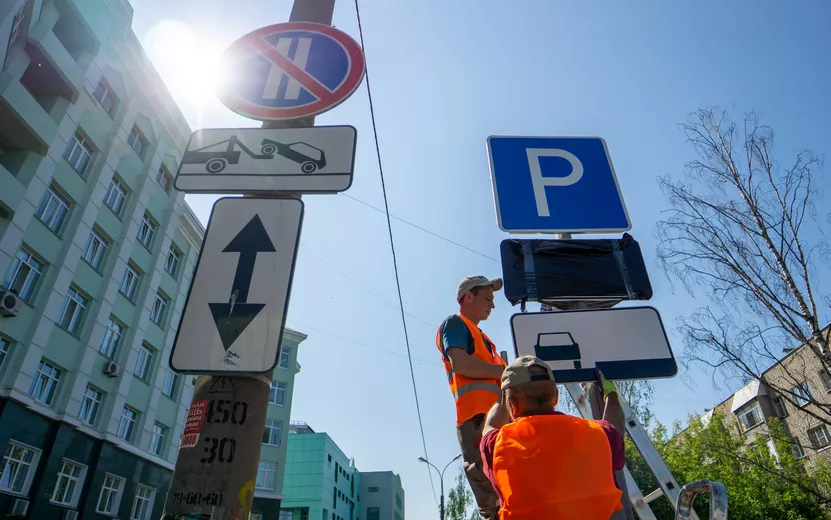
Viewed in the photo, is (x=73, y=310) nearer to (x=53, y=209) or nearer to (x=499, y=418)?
(x=53, y=209)

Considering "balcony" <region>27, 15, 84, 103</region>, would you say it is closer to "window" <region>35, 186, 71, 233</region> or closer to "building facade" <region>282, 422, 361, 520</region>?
"window" <region>35, 186, 71, 233</region>

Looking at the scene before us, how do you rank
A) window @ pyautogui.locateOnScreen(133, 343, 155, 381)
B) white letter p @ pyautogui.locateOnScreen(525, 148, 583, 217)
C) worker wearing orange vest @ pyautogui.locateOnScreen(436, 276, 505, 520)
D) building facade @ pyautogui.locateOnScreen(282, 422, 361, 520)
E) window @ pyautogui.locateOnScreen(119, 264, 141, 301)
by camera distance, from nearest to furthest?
worker wearing orange vest @ pyautogui.locateOnScreen(436, 276, 505, 520)
white letter p @ pyautogui.locateOnScreen(525, 148, 583, 217)
window @ pyautogui.locateOnScreen(119, 264, 141, 301)
window @ pyautogui.locateOnScreen(133, 343, 155, 381)
building facade @ pyautogui.locateOnScreen(282, 422, 361, 520)

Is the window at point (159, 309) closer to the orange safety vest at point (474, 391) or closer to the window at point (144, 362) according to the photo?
the window at point (144, 362)

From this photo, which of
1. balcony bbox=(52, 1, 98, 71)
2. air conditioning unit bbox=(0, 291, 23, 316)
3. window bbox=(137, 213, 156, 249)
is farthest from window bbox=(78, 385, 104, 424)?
balcony bbox=(52, 1, 98, 71)

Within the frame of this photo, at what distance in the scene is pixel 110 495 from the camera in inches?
750

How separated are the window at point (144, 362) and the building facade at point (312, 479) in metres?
33.2

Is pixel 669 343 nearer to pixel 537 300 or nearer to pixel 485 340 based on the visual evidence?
pixel 537 300

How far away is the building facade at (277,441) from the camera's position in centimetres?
3241

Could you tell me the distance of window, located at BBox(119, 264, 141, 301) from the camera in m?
21.6

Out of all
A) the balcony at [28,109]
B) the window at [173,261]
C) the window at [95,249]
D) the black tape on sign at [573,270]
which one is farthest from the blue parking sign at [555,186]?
the window at [173,261]

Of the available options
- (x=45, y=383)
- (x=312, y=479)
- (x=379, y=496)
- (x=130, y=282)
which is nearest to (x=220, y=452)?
(x=45, y=383)

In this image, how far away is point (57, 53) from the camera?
16.8m

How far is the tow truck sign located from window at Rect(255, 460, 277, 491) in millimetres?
35571

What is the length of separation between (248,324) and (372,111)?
4.54 meters
